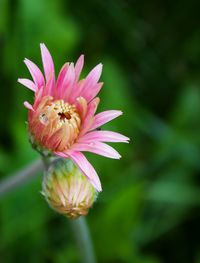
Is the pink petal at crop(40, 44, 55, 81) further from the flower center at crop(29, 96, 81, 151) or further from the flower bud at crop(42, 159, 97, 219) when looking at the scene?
the flower bud at crop(42, 159, 97, 219)

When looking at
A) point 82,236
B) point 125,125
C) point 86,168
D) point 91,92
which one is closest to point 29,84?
point 91,92

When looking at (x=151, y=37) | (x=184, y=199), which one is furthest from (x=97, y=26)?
(x=184, y=199)

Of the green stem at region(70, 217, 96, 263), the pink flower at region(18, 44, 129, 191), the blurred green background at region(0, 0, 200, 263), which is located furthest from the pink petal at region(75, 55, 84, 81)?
the blurred green background at region(0, 0, 200, 263)

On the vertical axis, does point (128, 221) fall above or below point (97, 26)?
below

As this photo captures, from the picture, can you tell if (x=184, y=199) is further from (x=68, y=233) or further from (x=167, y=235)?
(x=68, y=233)

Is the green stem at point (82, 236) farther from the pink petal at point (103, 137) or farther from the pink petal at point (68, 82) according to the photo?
the pink petal at point (68, 82)

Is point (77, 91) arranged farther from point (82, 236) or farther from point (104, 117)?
point (82, 236)
